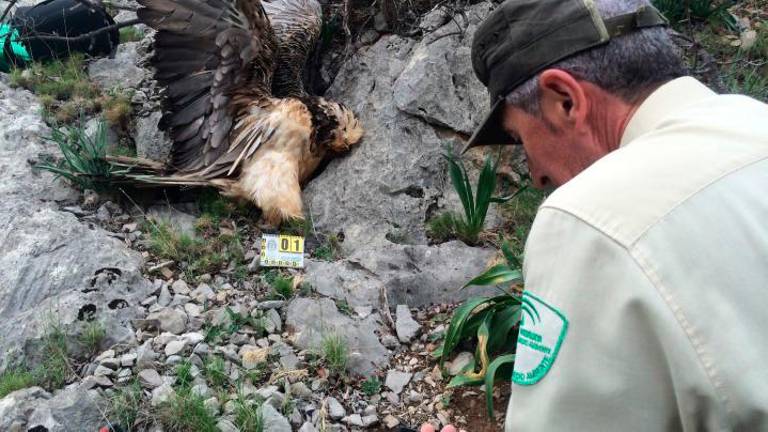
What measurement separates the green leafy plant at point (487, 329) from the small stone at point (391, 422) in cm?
28

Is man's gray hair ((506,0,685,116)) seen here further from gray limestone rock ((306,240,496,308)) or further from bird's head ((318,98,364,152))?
bird's head ((318,98,364,152))

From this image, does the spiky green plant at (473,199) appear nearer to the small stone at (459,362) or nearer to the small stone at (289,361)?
the small stone at (459,362)

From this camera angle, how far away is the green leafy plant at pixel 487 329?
9.68ft

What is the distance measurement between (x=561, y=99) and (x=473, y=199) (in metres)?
2.38

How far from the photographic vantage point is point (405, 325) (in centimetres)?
339

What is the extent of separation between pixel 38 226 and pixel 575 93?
3.20m

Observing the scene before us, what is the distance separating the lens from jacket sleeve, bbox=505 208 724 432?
3.44ft

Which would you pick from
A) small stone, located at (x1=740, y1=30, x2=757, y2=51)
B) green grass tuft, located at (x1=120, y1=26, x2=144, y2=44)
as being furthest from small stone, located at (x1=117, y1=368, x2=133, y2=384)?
small stone, located at (x1=740, y1=30, x2=757, y2=51)

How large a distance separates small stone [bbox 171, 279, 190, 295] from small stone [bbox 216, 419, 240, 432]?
1.03 metres

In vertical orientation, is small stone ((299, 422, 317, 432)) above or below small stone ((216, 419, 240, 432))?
below

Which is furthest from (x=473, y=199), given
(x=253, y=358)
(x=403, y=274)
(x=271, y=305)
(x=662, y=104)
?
(x=662, y=104)

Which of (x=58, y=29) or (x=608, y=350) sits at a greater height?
(x=608, y=350)

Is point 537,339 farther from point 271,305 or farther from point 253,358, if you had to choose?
point 271,305

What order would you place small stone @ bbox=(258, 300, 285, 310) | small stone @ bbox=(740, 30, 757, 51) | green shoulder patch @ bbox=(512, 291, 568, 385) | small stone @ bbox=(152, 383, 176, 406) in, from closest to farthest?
1. green shoulder patch @ bbox=(512, 291, 568, 385)
2. small stone @ bbox=(152, 383, 176, 406)
3. small stone @ bbox=(258, 300, 285, 310)
4. small stone @ bbox=(740, 30, 757, 51)
